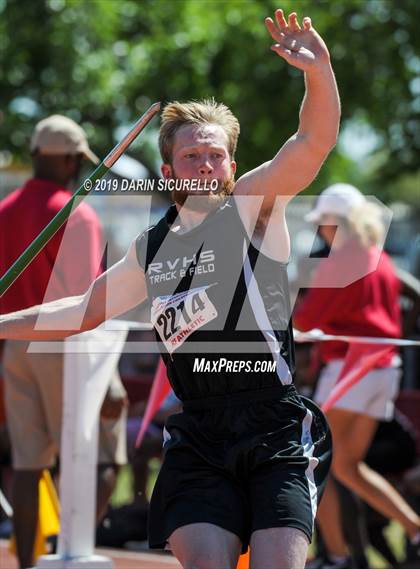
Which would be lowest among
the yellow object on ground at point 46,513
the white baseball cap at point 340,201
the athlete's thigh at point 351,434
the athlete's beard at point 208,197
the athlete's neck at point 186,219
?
the yellow object on ground at point 46,513

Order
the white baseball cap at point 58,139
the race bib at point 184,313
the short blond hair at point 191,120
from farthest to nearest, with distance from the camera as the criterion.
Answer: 1. the white baseball cap at point 58,139
2. the short blond hair at point 191,120
3. the race bib at point 184,313

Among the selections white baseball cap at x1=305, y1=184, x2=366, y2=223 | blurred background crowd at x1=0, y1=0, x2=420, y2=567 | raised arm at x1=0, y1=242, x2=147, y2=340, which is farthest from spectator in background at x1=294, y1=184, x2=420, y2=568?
blurred background crowd at x1=0, y1=0, x2=420, y2=567

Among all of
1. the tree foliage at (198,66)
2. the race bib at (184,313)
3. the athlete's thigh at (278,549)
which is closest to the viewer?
the athlete's thigh at (278,549)

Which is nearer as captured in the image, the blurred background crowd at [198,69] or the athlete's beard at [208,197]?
the athlete's beard at [208,197]

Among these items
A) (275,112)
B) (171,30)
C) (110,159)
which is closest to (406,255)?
(275,112)

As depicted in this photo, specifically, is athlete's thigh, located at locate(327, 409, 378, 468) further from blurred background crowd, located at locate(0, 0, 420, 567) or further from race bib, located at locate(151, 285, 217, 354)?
blurred background crowd, located at locate(0, 0, 420, 567)

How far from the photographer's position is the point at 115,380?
232 inches

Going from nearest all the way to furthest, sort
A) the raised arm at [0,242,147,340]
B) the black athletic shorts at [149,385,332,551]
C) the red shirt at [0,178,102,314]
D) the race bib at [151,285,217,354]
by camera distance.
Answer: the black athletic shorts at [149,385,332,551] < the race bib at [151,285,217,354] < the raised arm at [0,242,147,340] < the red shirt at [0,178,102,314]

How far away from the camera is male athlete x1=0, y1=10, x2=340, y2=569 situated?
11.0 feet

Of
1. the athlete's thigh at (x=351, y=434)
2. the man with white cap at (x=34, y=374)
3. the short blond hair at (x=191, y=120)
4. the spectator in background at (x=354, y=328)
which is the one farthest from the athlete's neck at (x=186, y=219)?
the athlete's thigh at (x=351, y=434)

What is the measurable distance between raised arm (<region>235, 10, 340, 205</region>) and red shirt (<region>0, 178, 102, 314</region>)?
6.90 ft

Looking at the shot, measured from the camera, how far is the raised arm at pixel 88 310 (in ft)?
12.4

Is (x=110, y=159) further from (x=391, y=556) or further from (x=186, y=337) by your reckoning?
(x=391, y=556)

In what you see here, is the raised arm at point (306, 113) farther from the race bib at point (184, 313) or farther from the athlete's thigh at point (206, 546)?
the athlete's thigh at point (206, 546)
